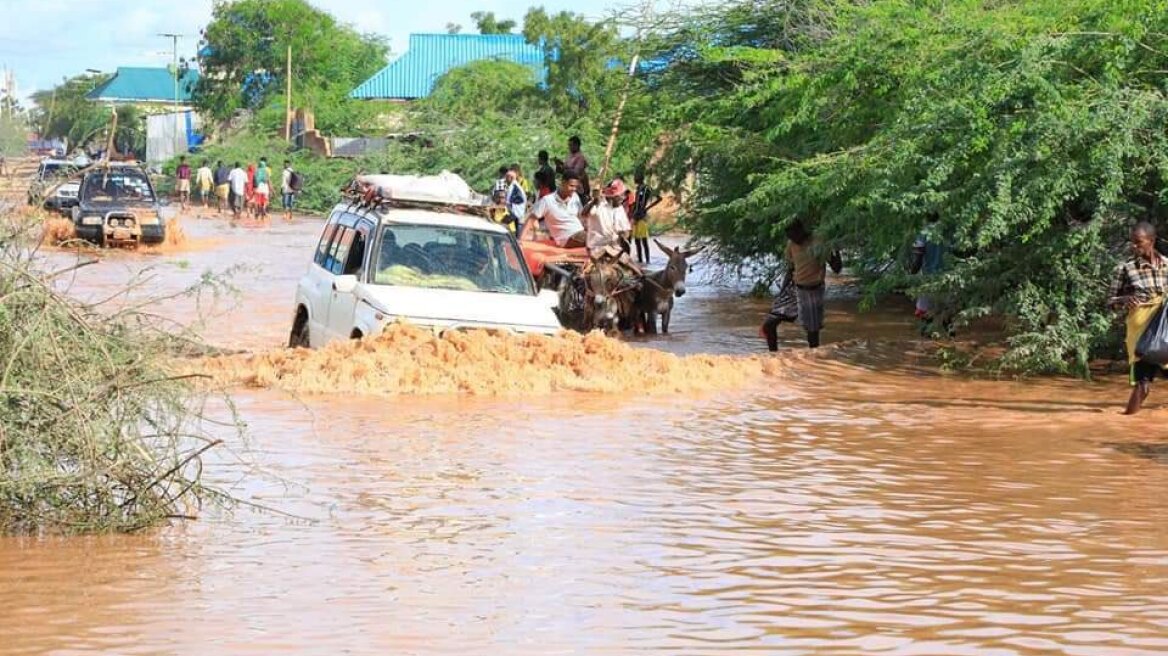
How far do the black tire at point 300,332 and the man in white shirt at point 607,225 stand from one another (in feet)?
12.5

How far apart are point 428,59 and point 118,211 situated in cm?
4059

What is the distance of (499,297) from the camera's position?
13.8 metres

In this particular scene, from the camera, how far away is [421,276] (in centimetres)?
1395

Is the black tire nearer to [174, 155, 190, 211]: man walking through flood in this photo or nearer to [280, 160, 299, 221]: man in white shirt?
[280, 160, 299, 221]: man in white shirt

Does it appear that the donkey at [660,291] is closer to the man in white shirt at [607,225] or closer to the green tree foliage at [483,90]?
the man in white shirt at [607,225]

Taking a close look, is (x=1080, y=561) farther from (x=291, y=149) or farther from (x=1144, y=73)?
(x=291, y=149)

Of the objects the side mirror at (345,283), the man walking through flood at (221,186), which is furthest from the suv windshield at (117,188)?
the side mirror at (345,283)

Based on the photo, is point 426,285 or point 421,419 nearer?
point 421,419

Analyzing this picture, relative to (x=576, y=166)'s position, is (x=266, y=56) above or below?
above

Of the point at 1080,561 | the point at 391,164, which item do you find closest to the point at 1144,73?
the point at 1080,561

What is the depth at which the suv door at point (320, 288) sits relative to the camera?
14.6 m

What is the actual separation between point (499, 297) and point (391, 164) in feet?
117

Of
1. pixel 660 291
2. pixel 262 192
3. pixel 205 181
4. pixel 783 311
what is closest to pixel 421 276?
pixel 783 311

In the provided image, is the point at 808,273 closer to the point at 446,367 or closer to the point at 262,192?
the point at 446,367
